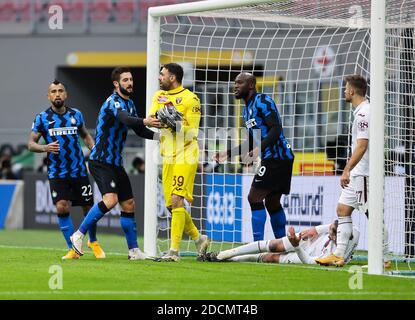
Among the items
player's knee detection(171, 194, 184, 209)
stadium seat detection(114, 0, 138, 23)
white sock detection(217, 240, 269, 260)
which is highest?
stadium seat detection(114, 0, 138, 23)

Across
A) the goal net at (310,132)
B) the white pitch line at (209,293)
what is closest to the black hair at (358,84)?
the goal net at (310,132)

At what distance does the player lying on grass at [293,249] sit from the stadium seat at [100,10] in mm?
21915

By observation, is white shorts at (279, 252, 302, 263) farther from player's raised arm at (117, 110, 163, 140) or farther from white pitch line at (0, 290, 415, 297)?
white pitch line at (0, 290, 415, 297)

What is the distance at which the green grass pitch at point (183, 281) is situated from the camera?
8.52m

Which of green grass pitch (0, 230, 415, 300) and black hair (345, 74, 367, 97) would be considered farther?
black hair (345, 74, 367, 97)

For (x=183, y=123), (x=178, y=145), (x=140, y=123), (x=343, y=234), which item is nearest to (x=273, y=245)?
(x=343, y=234)

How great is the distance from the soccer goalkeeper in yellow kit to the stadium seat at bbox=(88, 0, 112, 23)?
21.7 metres

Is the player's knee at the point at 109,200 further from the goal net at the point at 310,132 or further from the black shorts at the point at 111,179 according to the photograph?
the goal net at the point at 310,132

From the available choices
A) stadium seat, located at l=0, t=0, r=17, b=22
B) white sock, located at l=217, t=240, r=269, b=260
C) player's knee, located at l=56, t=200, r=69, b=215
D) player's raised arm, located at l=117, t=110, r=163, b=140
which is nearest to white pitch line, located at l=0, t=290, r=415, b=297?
white sock, located at l=217, t=240, r=269, b=260

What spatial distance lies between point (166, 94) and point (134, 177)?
26.3 feet

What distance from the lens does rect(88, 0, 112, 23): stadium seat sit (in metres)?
33.1

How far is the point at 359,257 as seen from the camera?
13281 millimetres
